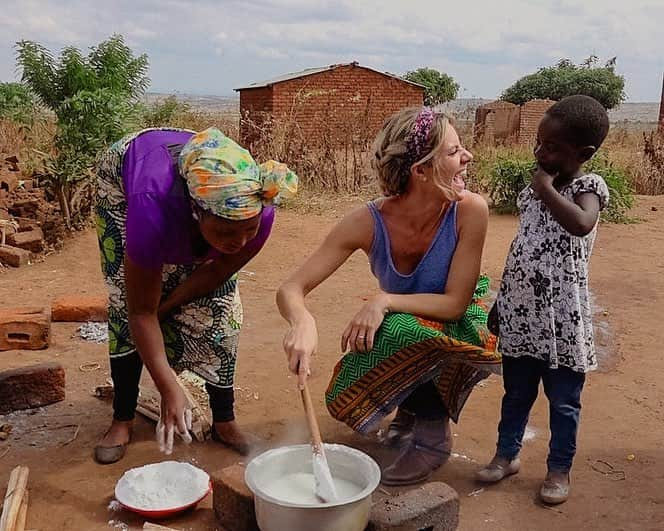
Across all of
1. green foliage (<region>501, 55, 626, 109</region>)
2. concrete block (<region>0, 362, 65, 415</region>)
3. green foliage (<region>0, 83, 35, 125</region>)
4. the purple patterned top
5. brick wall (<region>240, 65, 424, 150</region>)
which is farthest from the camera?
green foliage (<region>501, 55, 626, 109</region>)

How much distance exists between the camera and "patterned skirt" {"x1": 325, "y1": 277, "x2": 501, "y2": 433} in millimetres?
2371

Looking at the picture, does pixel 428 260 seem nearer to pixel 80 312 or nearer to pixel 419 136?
pixel 419 136

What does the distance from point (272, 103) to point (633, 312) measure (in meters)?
13.7

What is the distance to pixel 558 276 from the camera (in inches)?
92.9

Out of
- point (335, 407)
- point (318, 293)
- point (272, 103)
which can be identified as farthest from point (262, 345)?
point (272, 103)

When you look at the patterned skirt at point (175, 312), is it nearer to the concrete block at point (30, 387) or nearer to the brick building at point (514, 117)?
the concrete block at point (30, 387)

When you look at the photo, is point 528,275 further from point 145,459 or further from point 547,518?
point 145,459

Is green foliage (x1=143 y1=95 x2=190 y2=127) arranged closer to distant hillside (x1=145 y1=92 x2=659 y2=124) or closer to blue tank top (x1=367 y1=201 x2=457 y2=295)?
distant hillside (x1=145 y1=92 x2=659 y2=124)

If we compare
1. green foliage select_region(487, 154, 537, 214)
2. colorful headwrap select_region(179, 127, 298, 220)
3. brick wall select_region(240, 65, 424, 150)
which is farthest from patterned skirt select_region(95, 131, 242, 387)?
brick wall select_region(240, 65, 424, 150)

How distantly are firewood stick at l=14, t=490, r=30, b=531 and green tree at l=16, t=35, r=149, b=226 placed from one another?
4420mm

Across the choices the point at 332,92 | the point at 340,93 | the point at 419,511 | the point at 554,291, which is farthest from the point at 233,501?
the point at 340,93

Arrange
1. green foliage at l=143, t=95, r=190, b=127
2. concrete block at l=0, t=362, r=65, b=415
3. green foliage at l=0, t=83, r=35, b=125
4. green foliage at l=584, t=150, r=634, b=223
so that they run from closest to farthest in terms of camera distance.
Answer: concrete block at l=0, t=362, r=65, b=415 → green foliage at l=584, t=150, r=634, b=223 → green foliage at l=143, t=95, r=190, b=127 → green foliage at l=0, t=83, r=35, b=125

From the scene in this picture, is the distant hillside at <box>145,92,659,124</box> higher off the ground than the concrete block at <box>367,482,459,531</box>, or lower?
higher

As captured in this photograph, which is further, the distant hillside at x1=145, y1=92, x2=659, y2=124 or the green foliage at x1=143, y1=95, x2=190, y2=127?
the green foliage at x1=143, y1=95, x2=190, y2=127
